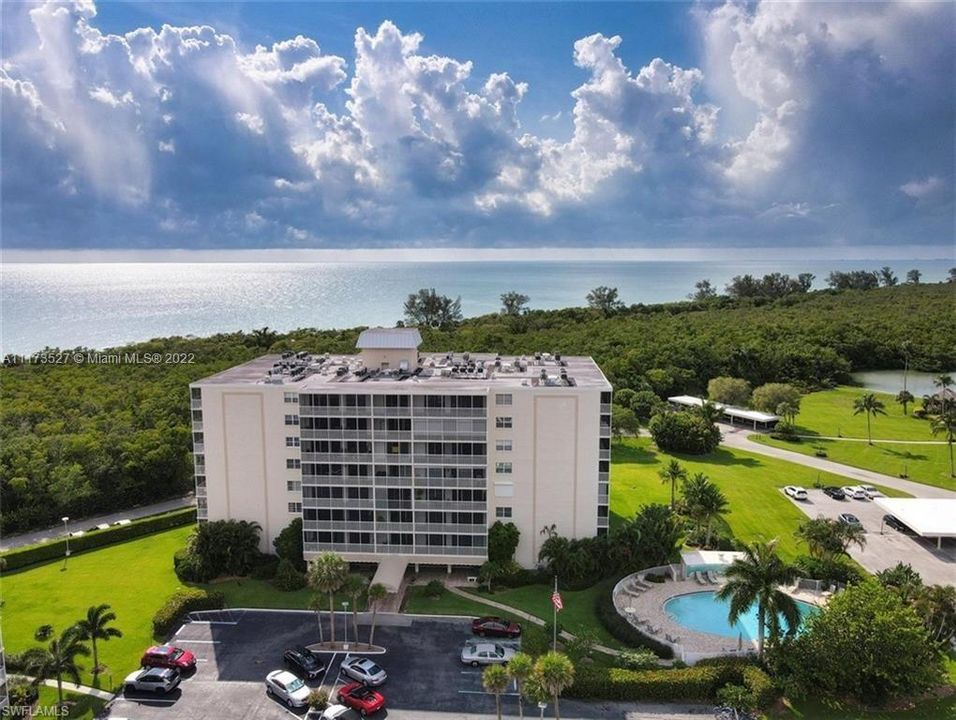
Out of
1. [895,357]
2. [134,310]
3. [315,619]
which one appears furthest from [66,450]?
[134,310]

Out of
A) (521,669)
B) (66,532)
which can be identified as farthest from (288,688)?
(66,532)

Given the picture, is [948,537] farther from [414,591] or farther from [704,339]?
[704,339]

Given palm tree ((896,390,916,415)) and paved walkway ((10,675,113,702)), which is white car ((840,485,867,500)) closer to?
palm tree ((896,390,916,415))

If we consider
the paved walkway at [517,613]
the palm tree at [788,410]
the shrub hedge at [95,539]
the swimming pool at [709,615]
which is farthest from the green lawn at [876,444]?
the shrub hedge at [95,539]

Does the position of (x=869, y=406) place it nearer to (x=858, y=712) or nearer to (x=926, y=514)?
(x=926, y=514)

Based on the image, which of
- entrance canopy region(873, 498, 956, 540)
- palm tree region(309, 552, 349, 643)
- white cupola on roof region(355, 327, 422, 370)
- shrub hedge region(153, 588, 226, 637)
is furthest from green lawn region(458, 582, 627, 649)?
entrance canopy region(873, 498, 956, 540)
